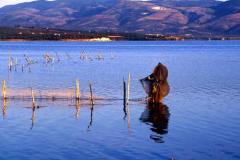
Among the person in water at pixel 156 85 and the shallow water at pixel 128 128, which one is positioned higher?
the person in water at pixel 156 85

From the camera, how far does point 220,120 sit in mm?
35094

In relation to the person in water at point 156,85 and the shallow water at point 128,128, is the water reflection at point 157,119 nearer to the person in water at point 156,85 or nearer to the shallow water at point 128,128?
the shallow water at point 128,128

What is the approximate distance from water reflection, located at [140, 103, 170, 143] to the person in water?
800 millimetres

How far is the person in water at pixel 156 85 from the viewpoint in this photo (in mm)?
42688

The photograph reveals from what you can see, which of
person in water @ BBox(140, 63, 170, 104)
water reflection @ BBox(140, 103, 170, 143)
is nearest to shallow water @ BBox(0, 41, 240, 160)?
water reflection @ BBox(140, 103, 170, 143)

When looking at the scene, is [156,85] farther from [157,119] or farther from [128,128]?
[128,128]

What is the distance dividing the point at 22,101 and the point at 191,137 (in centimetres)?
1669

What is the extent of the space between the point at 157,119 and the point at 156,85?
638 centimetres

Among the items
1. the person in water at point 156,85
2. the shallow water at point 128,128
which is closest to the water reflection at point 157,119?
the shallow water at point 128,128

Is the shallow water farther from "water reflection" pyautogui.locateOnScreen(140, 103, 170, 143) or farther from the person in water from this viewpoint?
the person in water

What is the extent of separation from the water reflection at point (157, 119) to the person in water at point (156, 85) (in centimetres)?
80

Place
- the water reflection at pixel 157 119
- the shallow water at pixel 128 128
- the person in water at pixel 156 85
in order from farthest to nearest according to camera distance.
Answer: the person in water at pixel 156 85
the water reflection at pixel 157 119
the shallow water at pixel 128 128

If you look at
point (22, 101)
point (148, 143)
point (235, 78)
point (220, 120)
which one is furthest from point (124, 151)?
point (235, 78)

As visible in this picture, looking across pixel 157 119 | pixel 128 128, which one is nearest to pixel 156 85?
pixel 157 119
